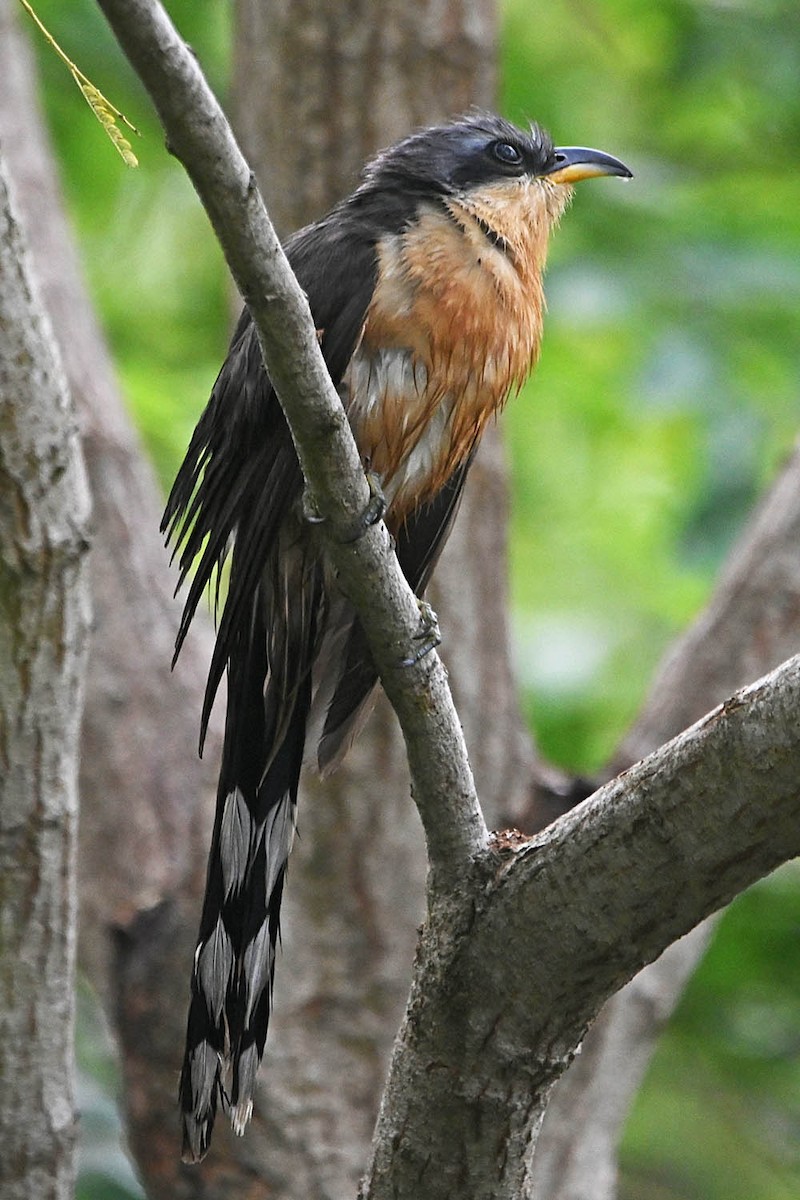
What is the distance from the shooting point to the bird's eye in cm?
387

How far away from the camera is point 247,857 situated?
3.48 metres

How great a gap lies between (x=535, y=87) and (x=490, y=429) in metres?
2.55

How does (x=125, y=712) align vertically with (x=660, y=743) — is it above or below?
above

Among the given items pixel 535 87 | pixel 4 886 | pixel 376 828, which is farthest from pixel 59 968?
pixel 535 87

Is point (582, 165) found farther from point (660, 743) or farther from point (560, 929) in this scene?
point (560, 929)

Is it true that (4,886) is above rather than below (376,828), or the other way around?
below

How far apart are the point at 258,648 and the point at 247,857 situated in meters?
0.49

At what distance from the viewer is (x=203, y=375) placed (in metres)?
6.96

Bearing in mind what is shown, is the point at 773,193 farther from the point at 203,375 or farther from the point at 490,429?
the point at 203,375

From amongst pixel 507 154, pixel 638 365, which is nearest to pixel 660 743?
pixel 638 365

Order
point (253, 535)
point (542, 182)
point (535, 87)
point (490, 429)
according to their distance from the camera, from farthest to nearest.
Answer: point (535, 87) < point (490, 429) < point (542, 182) < point (253, 535)

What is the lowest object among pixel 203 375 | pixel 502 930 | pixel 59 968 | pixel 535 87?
pixel 502 930

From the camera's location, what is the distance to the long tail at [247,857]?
10.8 ft

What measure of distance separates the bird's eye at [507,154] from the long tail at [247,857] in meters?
1.19
